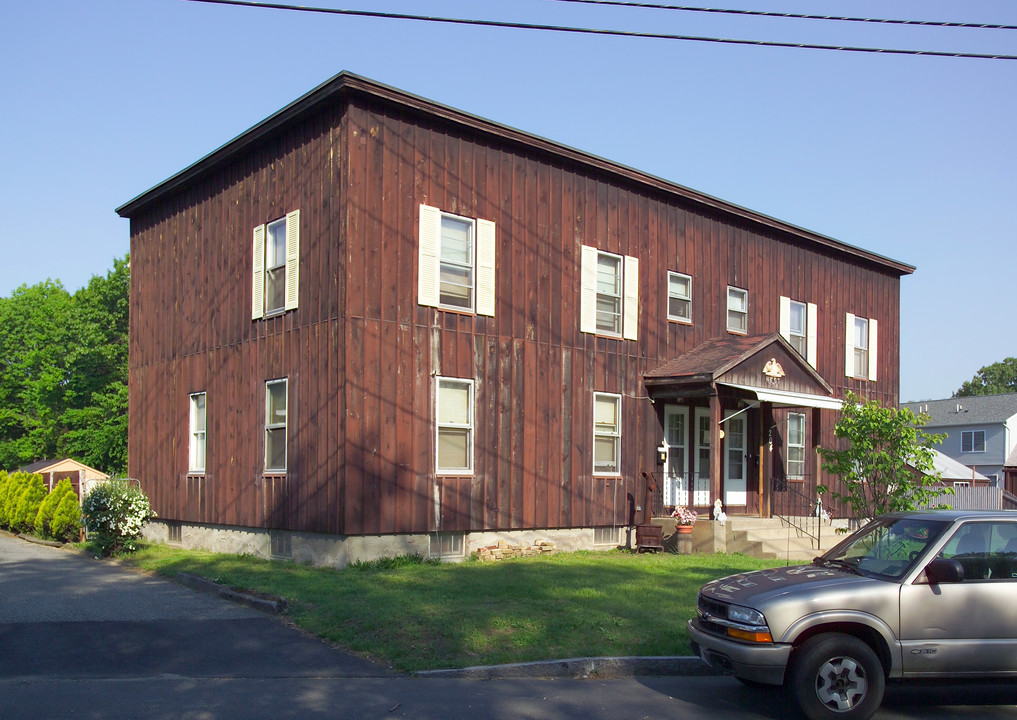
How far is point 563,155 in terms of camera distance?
18.7 meters

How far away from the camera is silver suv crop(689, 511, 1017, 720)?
7.63m

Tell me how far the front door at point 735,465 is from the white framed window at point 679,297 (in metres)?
2.48

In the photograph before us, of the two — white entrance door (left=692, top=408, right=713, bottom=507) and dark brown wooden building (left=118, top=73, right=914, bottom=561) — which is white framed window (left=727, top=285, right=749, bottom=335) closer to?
dark brown wooden building (left=118, top=73, right=914, bottom=561)

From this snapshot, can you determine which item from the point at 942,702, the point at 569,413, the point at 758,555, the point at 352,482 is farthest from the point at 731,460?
the point at 942,702

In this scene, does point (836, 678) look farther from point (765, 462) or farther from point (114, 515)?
point (765, 462)

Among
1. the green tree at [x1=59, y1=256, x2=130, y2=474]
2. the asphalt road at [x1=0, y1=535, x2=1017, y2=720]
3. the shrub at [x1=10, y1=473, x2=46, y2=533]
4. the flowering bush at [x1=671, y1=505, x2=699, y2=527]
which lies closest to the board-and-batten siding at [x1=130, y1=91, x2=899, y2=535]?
the flowering bush at [x1=671, y1=505, x2=699, y2=527]

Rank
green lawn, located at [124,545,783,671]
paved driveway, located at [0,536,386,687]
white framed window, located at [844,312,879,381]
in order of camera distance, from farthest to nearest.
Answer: white framed window, located at [844,312,879,381] → green lawn, located at [124,545,783,671] → paved driveway, located at [0,536,386,687]

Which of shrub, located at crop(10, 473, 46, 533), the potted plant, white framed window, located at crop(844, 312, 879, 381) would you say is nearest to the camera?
the potted plant

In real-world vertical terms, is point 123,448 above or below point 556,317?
below

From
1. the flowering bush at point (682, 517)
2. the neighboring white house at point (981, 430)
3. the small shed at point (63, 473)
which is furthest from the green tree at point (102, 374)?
the neighboring white house at point (981, 430)

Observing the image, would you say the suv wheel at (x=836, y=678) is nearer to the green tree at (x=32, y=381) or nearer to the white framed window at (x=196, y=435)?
the white framed window at (x=196, y=435)

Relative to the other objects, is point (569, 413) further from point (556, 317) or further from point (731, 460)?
point (731, 460)

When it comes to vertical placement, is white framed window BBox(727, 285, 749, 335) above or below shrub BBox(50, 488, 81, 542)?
above

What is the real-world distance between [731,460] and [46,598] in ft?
47.5
